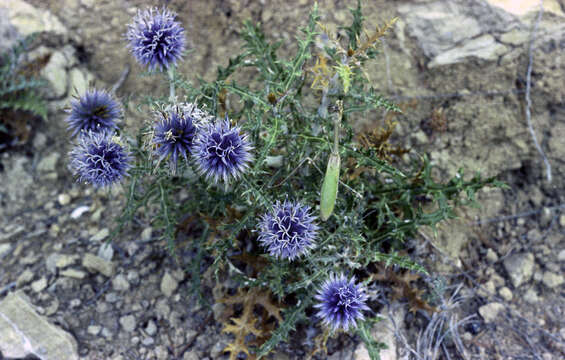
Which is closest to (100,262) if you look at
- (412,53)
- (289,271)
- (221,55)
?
(289,271)

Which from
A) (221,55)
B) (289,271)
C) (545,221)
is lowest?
(545,221)

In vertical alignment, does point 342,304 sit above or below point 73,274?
→ above

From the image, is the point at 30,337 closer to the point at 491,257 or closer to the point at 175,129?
the point at 175,129

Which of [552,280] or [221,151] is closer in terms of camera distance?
[221,151]

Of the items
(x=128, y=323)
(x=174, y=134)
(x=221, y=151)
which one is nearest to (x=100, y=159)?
(x=174, y=134)

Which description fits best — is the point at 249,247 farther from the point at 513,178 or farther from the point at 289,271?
the point at 513,178

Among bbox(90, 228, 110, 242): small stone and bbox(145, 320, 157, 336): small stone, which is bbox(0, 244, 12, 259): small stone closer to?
bbox(90, 228, 110, 242): small stone
